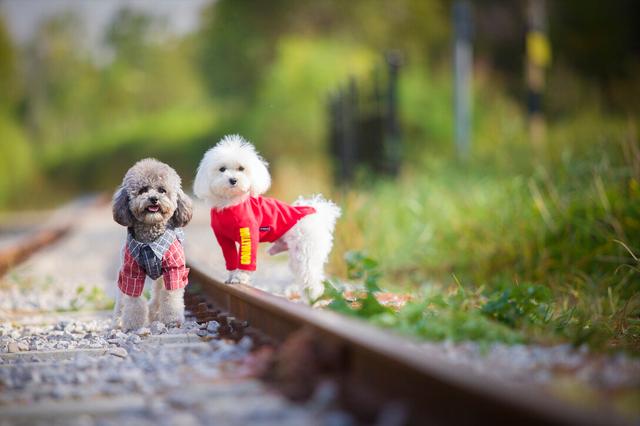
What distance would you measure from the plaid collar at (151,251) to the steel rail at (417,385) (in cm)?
114

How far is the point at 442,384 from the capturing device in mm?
2947

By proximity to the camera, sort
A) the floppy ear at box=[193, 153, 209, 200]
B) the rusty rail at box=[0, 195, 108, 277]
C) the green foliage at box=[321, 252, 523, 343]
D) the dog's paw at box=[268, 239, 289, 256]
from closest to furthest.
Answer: the green foliage at box=[321, 252, 523, 343]
the floppy ear at box=[193, 153, 209, 200]
the dog's paw at box=[268, 239, 289, 256]
the rusty rail at box=[0, 195, 108, 277]

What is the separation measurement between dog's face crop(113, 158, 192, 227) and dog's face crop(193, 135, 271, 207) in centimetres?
17

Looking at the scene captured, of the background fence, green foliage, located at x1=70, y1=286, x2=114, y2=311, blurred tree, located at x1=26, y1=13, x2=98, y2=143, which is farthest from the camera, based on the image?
blurred tree, located at x1=26, y1=13, x2=98, y2=143

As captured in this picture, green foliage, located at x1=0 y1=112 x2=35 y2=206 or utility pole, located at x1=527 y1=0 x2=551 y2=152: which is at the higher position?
utility pole, located at x1=527 y1=0 x2=551 y2=152

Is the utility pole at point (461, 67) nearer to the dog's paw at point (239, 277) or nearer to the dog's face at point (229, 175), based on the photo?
the dog's paw at point (239, 277)

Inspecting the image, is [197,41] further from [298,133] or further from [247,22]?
[298,133]

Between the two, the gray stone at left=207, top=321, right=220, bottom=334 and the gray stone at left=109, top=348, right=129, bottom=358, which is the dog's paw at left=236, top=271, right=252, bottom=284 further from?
the gray stone at left=109, top=348, right=129, bottom=358

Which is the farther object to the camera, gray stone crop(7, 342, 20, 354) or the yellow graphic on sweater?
the yellow graphic on sweater

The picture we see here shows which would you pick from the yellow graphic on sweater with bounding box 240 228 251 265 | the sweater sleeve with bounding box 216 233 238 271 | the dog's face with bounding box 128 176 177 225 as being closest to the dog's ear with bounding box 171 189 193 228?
the dog's face with bounding box 128 176 177 225

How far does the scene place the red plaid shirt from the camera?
539 cm

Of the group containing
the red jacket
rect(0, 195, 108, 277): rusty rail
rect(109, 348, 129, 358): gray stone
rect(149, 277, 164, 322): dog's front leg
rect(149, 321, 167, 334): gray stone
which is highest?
the red jacket

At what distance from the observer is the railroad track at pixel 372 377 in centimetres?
264

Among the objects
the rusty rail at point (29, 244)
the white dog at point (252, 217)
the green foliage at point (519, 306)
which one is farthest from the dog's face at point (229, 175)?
the rusty rail at point (29, 244)
